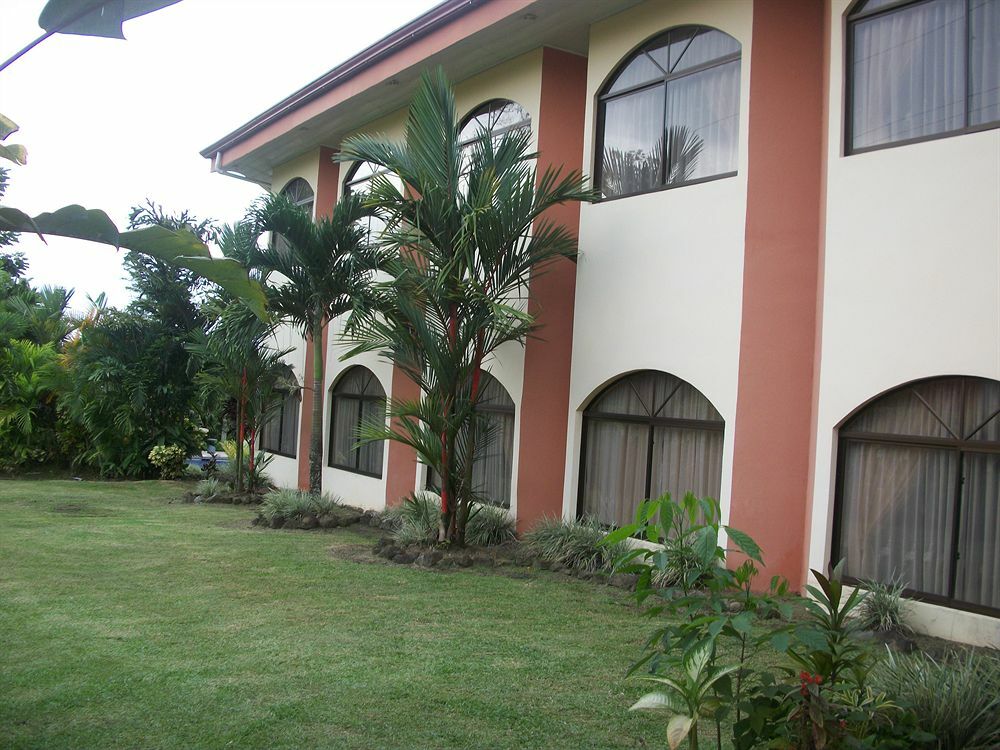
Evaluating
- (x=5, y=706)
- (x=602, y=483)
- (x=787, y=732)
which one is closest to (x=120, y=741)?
(x=5, y=706)

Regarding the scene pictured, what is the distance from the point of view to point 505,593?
26.2 feet

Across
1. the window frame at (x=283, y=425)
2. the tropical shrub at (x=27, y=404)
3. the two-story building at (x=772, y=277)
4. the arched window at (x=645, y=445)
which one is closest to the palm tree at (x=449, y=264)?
the two-story building at (x=772, y=277)

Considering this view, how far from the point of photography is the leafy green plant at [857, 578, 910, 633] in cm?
662

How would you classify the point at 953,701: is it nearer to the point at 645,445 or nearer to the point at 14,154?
the point at 14,154

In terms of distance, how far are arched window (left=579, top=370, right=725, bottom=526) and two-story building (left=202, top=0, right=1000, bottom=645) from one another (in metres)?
0.03

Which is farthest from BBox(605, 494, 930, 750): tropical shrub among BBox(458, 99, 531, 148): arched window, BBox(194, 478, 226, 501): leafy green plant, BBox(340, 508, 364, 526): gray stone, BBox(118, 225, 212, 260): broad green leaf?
BBox(194, 478, 226, 501): leafy green plant

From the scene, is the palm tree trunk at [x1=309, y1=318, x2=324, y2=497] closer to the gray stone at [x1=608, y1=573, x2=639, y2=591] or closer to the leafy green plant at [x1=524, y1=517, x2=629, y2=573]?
the leafy green plant at [x1=524, y1=517, x2=629, y2=573]

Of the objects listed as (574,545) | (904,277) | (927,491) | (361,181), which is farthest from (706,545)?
(361,181)

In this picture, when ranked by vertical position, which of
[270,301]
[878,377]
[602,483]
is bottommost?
[602,483]

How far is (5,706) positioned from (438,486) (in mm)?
7992

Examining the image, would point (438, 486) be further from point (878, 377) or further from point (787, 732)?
point (787, 732)

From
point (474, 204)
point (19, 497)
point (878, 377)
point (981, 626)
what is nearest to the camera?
point (981, 626)

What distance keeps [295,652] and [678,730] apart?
3168mm

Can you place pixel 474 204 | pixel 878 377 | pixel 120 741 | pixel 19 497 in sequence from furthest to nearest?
pixel 19 497, pixel 474 204, pixel 878 377, pixel 120 741
